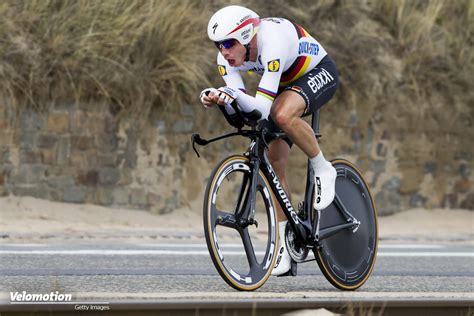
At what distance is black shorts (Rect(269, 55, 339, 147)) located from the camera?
6.60 m

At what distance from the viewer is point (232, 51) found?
6277 millimetres

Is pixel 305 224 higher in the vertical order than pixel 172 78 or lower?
lower

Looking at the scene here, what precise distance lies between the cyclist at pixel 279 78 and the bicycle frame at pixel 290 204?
0.06 metres

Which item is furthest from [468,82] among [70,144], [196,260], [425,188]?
[196,260]

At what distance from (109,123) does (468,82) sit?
5.83 metres

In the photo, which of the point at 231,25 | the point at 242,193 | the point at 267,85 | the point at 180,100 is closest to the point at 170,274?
the point at 242,193

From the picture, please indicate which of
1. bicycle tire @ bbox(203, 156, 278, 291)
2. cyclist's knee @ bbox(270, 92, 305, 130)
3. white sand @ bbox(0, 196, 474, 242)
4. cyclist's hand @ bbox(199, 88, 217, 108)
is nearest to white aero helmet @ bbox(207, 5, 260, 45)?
cyclist's hand @ bbox(199, 88, 217, 108)

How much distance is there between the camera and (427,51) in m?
16.7

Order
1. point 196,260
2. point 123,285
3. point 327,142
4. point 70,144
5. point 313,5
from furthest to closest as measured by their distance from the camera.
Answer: point 313,5, point 327,142, point 70,144, point 196,260, point 123,285

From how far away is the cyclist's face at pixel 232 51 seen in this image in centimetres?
625

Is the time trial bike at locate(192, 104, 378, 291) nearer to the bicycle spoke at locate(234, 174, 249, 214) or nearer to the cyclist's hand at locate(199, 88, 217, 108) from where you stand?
the bicycle spoke at locate(234, 174, 249, 214)

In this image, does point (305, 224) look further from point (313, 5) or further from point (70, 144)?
point (313, 5)

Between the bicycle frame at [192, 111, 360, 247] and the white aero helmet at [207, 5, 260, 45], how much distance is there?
1.77 ft
